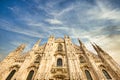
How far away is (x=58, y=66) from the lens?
1805 cm

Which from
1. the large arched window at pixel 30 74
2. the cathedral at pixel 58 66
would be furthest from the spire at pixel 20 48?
the large arched window at pixel 30 74

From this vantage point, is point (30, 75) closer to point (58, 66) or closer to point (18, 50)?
point (58, 66)

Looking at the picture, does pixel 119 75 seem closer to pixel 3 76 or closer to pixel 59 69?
pixel 59 69

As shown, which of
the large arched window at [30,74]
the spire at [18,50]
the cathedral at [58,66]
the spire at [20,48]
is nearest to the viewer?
the cathedral at [58,66]

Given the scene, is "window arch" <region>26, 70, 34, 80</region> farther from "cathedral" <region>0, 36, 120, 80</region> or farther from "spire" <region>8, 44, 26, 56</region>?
"spire" <region>8, 44, 26, 56</region>

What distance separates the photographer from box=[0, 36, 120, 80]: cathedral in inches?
607

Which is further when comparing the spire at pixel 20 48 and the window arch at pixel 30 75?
the spire at pixel 20 48

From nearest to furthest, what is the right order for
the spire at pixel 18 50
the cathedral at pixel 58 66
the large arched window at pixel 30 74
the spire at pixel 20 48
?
the cathedral at pixel 58 66 < the large arched window at pixel 30 74 < the spire at pixel 18 50 < the spire at pixel 20 48

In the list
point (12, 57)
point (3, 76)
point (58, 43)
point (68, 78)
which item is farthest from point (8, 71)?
point (58, 43)

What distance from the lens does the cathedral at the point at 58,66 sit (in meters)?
15.4

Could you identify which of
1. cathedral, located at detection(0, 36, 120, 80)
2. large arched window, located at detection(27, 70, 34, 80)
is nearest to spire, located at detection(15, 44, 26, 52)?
cathedral, located at detection(0, 36, 120, 80)

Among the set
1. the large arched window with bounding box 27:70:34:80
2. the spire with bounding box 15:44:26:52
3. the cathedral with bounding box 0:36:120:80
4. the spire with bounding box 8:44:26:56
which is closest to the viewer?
the cathedral with bounding box 0:36:120:80

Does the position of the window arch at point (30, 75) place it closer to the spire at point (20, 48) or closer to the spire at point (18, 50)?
the spire at point (18, 50)

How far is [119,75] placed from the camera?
15.2 meters
